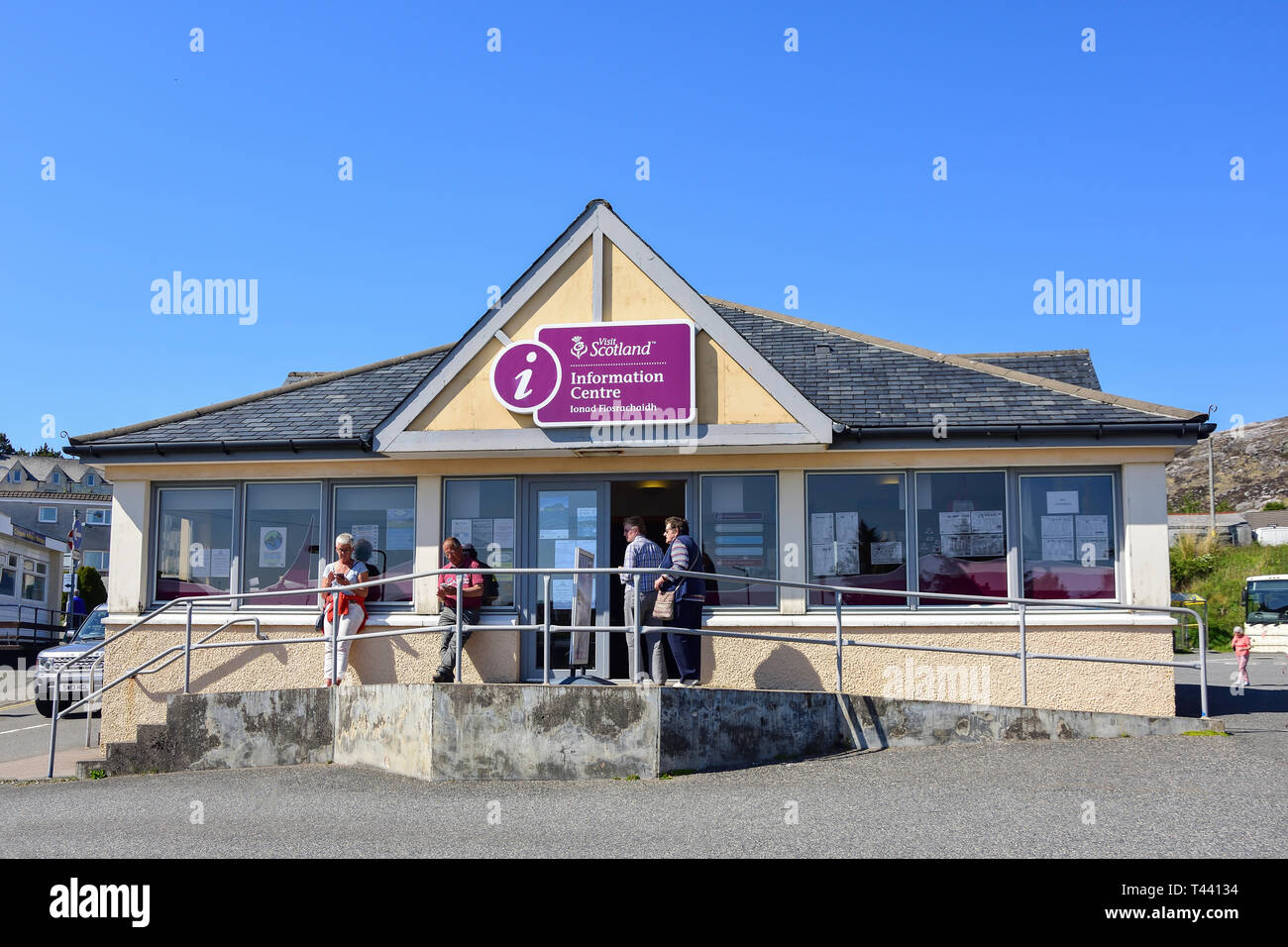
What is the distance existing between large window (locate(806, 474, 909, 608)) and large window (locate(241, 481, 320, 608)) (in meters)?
5.78

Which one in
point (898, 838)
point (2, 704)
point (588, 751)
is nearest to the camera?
point (898, 838)

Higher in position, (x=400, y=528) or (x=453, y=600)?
(x=400, y=528)

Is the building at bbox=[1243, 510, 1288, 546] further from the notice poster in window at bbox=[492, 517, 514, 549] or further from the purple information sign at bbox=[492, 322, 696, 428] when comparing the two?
the notice poster in window at bbox=[492, 517, 514, 549]

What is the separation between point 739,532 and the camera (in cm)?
1343

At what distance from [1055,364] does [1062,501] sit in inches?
150

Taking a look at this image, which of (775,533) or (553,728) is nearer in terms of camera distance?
(553,728)

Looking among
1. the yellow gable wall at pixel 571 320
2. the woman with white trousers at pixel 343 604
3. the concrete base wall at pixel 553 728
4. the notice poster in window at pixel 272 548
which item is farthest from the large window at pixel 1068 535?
the notice poster in window at pixel 272 548

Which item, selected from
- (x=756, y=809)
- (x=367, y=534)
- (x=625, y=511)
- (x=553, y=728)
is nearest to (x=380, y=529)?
(x=367, y=534)

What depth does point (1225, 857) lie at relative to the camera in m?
7.07

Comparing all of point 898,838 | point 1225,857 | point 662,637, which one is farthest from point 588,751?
point 1225,857

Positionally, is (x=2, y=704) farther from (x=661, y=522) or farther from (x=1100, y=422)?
(x=1100, y=422)

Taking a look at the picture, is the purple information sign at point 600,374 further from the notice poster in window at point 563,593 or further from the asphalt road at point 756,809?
the asphalt road at point 756,809

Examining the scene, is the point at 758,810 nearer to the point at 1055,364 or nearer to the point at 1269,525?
the point at 1055,364
